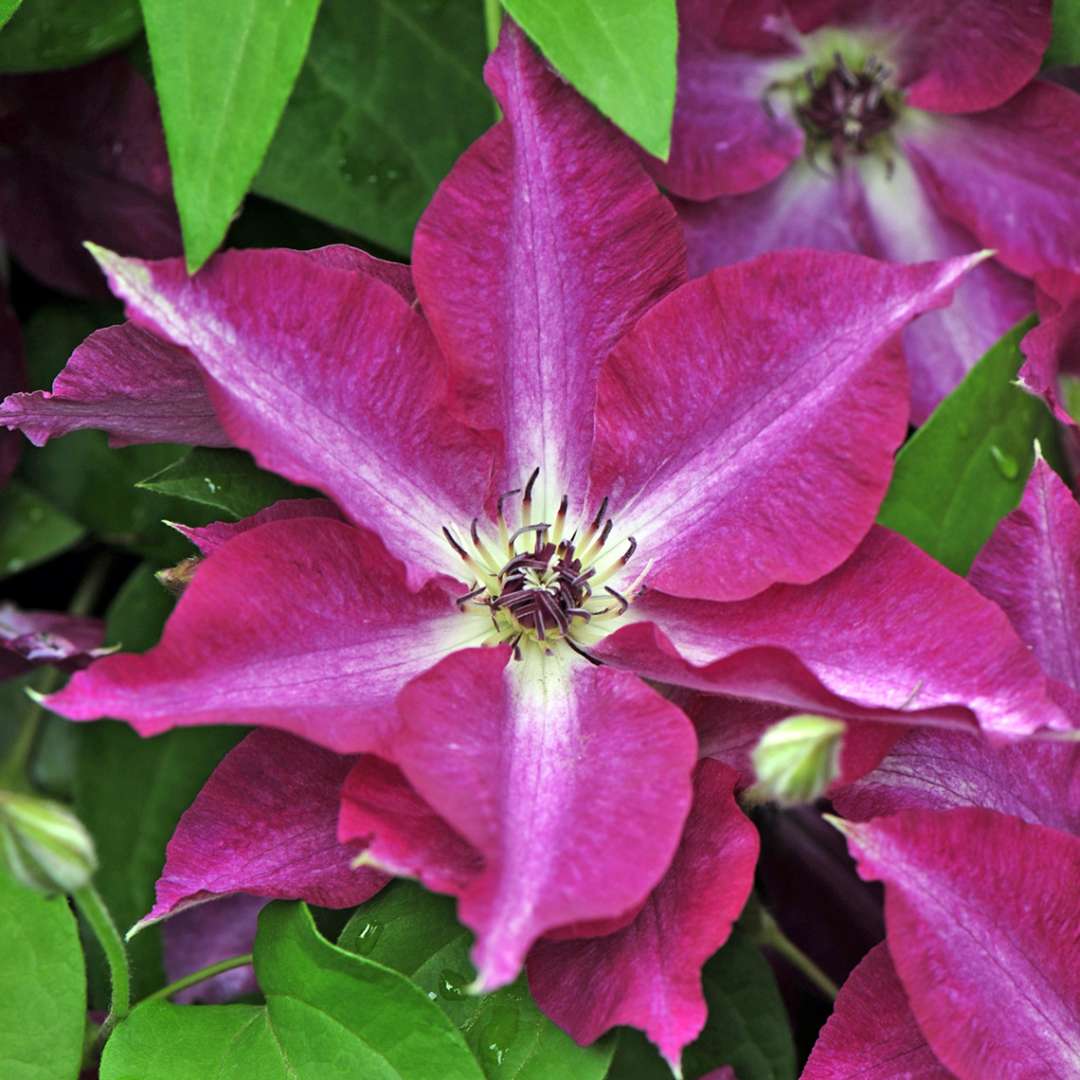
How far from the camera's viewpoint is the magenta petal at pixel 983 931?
613 mm

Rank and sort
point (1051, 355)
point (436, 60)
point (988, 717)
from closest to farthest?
1. point (988, 717)
2. point (1051, 355)
3. point (436, 60)

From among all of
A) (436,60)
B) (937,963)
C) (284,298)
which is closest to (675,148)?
(436,60)

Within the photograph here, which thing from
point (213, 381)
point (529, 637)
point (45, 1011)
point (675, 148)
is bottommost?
point (45, 1011)

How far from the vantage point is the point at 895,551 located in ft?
2.10

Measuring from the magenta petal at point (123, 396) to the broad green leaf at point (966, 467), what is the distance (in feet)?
1.14

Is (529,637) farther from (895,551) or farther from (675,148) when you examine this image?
(675,148)

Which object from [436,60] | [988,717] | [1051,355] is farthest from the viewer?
[436,60]

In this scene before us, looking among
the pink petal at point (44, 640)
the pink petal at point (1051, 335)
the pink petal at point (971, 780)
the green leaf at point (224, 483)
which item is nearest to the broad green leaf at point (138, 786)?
the pink petal at point (44, 640)

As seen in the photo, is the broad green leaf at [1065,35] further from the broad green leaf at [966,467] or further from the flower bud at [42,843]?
the flower bud at [42,843]

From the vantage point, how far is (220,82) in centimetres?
64

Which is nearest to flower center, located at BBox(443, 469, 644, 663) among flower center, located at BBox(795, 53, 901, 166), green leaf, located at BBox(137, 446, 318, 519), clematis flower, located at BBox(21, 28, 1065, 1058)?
clematis flower, located at BBox(21, 28, 1065, 1058)

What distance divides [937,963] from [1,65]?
66 centimetres

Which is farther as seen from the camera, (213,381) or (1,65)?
(1,65)

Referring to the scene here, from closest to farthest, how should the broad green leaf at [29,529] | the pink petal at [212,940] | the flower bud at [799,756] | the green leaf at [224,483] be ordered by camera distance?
the flower bud at [799,756] → the green leaf at [224,483] → the pink petal at [212,940] → the broad green leaf at [29,529]
